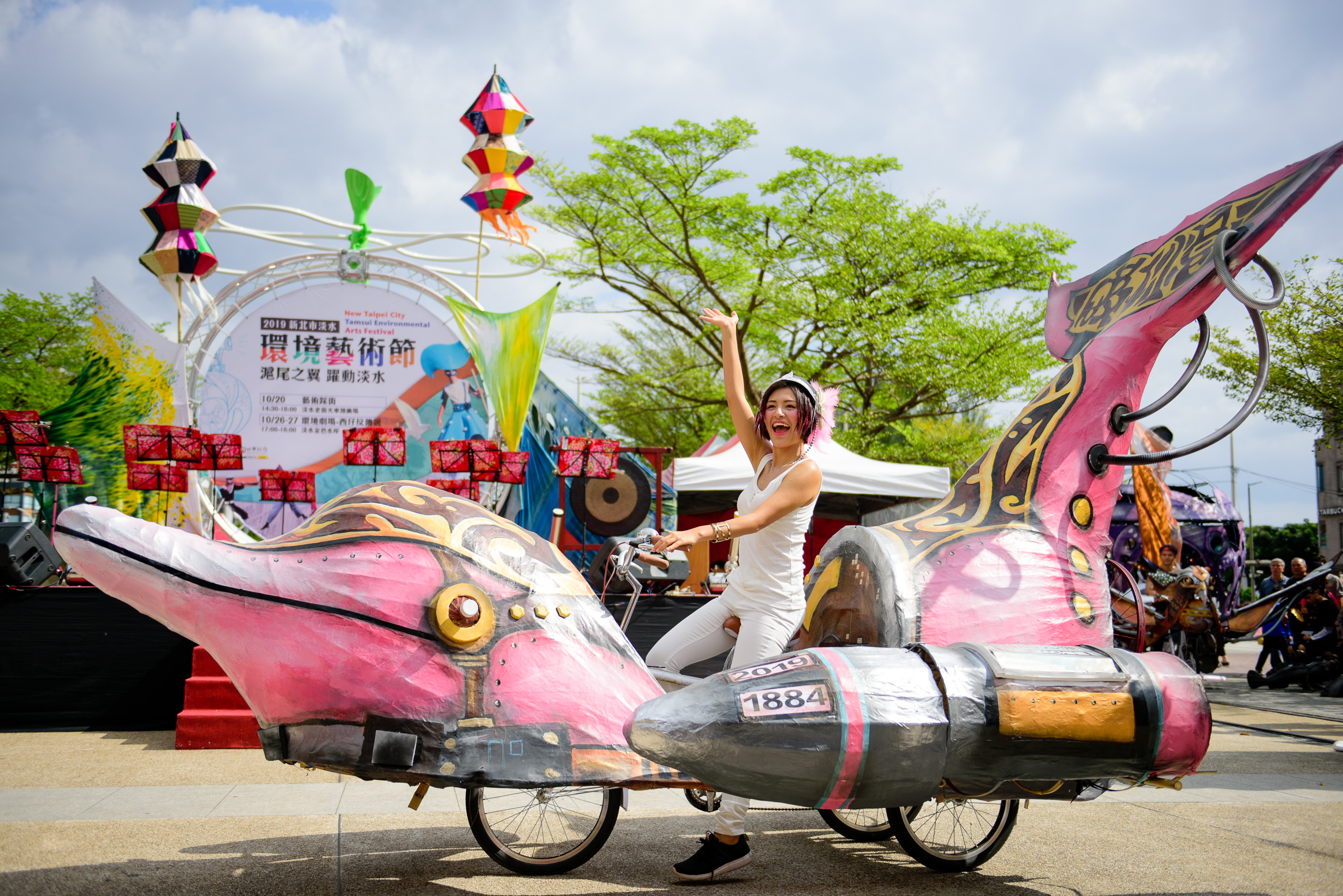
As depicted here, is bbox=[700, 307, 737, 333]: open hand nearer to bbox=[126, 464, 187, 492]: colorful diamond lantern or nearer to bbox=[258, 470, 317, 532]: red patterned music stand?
bbox=[126, 464, 187, 492]: colorful diamond lantern

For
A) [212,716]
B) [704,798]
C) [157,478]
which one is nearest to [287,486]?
[157,478]

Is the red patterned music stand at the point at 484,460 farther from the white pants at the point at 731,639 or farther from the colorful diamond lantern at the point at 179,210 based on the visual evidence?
the white pants at the point at 731,639

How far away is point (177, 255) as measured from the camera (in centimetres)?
1398

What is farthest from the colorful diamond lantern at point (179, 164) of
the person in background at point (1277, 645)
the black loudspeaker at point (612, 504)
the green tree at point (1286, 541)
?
the green tree at point (1286, 541)

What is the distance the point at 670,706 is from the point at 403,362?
14623 millimetres

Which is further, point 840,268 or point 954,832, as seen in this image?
point 840,268

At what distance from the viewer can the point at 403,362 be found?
1595 cm

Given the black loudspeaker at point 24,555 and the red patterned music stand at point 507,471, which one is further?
the red patterned music stand at point 507,471

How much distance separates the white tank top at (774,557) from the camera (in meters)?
3.17

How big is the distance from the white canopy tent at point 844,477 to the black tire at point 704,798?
26.4ft

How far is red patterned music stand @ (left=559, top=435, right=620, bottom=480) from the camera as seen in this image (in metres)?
11.6

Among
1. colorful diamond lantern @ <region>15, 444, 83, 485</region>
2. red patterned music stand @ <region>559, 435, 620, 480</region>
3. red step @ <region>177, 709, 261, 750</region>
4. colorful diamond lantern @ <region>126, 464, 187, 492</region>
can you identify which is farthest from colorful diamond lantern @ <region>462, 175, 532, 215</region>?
red step @ <region>177, 709, 261, 750</region>

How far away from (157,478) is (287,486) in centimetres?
265

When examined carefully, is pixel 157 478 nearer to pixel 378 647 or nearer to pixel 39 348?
pixel 378 647
